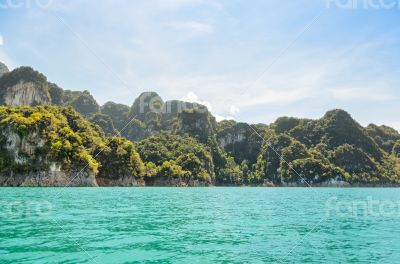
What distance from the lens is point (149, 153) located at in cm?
14188

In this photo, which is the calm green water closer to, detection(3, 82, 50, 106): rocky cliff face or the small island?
the small island

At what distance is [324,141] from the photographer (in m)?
191

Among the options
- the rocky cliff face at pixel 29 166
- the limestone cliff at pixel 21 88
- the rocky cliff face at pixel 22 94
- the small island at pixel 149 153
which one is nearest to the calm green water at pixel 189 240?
the rocky cliff face at pixel 29 166

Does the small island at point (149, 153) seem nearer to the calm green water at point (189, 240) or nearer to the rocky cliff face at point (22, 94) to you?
the rocky cliff face at point (22, 94)

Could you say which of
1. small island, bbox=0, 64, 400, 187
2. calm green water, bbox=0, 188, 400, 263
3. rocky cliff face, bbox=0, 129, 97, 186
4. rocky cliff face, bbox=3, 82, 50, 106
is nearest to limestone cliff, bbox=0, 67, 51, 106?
rocky cliff face, bbox=3, 82, 50, 106

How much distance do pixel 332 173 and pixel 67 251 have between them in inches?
6445

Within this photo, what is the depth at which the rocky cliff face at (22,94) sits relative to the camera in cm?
14175

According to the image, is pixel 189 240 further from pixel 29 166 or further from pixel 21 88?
pixel 21 88

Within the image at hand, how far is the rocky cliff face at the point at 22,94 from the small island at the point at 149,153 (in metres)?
0.37

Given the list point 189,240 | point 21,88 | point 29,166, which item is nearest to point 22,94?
point 21,88

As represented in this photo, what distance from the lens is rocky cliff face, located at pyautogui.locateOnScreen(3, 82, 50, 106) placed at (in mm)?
141750

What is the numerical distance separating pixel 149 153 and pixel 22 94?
186 feet

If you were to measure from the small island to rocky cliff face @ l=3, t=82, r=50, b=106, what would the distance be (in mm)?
366

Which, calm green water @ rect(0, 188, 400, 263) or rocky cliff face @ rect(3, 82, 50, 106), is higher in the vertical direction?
rocky cliff face @ rect(3, 82, 50, 106)
